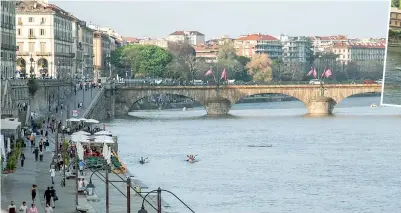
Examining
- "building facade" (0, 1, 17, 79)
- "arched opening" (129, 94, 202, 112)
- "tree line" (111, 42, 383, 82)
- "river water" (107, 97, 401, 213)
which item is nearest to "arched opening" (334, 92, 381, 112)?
"tree line" (111, 42, 383, 82)

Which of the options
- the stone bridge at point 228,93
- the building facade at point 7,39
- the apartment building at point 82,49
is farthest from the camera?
the apartment building at point 82,49

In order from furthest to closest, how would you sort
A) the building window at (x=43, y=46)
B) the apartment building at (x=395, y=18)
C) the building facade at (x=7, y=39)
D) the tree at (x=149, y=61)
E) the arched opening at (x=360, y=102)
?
the tree at (x=149, y=61) → the arched opening at (x=360, y=102) → the building window at (x=43, y=46) → the building facade at (x=7, y=39) → the apartment building at (x=395, y=18)

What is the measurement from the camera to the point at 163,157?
2217 inches

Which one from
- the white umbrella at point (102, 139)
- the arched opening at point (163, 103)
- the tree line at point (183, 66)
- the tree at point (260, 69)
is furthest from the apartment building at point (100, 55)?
the white umbrella at point (102, 139)

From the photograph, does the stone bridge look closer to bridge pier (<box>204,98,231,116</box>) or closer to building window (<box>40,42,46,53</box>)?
bridge pier (<box>204,98,231,116</box>)

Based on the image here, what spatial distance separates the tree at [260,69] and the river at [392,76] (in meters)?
150

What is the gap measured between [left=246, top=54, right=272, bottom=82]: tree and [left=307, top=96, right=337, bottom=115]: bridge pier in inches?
2399

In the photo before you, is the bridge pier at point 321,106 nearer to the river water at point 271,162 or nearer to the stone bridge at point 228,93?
the stone bridge at point 228,93

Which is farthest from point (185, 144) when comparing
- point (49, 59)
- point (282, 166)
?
point (49, 59)

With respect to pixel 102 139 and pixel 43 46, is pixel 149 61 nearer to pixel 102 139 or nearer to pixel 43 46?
pixel 43 46

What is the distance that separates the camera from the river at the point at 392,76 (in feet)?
39.5

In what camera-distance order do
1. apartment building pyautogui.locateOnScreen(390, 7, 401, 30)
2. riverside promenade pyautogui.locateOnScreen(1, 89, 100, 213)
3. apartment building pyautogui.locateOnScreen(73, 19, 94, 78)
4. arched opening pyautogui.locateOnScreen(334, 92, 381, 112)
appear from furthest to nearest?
arched opening pyautogui.locateOnScreen(334, 92, 381, 112) < apartment building pyautogui.locateOnScreen(73, 19, 94, 78) < riverside promenade pyautogui.locateOnScreen(1, 89, 100, 213) < apartment building pyautogui.locateOnScreen(390, 7, 401, 30)

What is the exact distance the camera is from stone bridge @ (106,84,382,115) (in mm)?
101125

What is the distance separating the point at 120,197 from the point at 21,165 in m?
5.81
